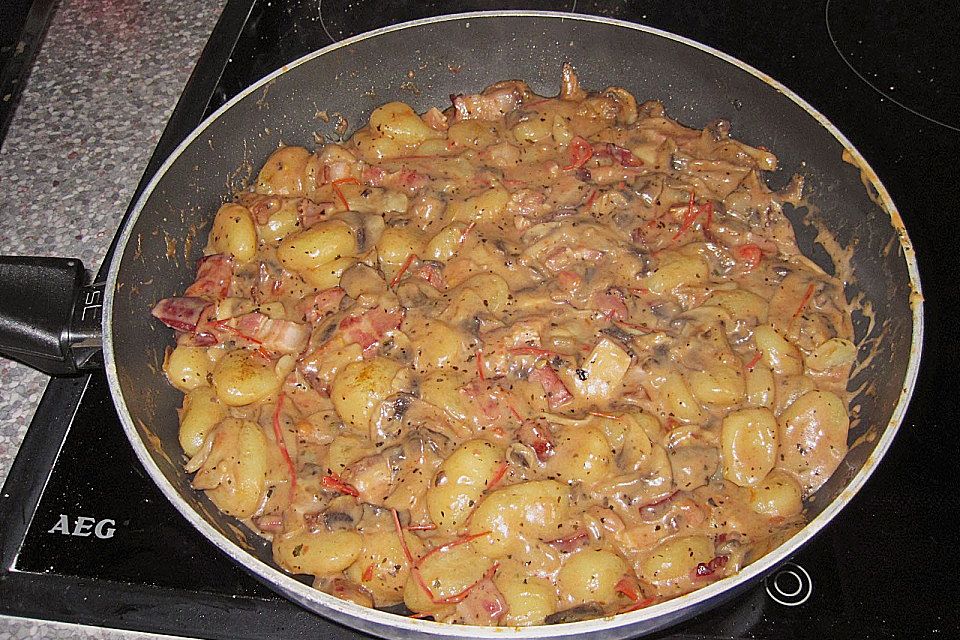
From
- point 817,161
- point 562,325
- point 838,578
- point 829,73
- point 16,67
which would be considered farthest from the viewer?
point 829,73

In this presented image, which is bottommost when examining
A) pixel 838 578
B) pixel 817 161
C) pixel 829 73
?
pixel 838 578

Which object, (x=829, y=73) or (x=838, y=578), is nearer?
(x=838, y=578)

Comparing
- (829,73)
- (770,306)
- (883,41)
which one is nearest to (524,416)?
(770,306)

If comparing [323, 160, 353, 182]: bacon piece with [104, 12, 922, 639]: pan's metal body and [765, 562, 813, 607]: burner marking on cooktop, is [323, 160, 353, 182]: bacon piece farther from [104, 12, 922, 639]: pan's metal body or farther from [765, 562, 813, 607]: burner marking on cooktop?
[765, 562, 813, 607]: burner marking on cooktop

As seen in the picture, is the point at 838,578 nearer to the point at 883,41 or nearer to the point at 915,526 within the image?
the point at 915,526

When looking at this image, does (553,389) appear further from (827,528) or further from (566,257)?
(827,528)

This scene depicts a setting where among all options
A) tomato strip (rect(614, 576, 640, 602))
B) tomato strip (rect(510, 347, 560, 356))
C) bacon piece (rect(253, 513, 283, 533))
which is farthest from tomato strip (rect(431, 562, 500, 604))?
tomato strip (rect(510, 347, 560, 356))

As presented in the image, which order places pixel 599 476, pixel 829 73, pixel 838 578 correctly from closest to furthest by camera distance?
1. pixel 838 578
2. pixel 599 476
3. pixel 829 73

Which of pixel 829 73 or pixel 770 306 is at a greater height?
pixel 829 73
